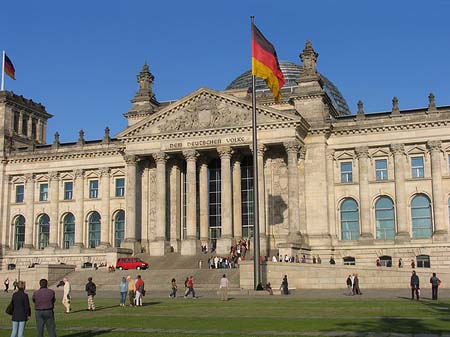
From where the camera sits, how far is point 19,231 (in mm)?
83500

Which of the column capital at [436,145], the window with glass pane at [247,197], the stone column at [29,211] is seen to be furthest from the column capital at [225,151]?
the stone column at [29,211]

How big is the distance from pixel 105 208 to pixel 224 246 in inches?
767

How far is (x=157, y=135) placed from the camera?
2749 inches

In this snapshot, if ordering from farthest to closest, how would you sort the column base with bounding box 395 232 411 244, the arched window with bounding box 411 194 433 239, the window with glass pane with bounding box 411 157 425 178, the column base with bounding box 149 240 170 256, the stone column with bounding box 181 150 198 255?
the column base with bounding box 149 240 170 256, the stone column with bounding box 181 150 198 255, the window with glass pane with bounding box 411 157 425 178, the arched window with bounding box 411 194 433 239, the column base with bounding box 395 232 411 244

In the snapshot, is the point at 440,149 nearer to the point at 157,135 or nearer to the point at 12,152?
the point at 157,135

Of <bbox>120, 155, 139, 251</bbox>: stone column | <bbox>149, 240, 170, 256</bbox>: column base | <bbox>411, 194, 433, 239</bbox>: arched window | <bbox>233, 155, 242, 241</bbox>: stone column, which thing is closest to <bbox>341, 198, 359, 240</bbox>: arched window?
<bbox>411, 194, 433, 239</bbox>: arched window

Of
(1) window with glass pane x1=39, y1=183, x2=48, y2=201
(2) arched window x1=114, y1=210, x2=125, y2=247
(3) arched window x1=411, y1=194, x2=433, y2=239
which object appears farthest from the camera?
(1) window with glass pane x1=39, y1=183, x2=48, y2=201

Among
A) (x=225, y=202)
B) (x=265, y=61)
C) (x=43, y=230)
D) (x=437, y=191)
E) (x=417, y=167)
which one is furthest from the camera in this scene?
(x=43, y=230)

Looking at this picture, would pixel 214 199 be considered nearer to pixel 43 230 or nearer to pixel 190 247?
pixel 190 247

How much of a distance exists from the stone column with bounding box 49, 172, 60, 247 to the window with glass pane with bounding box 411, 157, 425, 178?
42.3 m

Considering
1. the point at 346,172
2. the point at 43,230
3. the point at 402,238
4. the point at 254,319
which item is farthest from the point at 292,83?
the point at 254,319

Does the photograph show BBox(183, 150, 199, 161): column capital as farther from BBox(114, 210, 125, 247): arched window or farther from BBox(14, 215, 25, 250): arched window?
BBox(14, 215, 25, 250): arched window

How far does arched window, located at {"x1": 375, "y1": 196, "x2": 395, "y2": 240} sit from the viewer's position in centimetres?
6650

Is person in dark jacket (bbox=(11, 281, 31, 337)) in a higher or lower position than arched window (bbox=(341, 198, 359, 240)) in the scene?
lower
